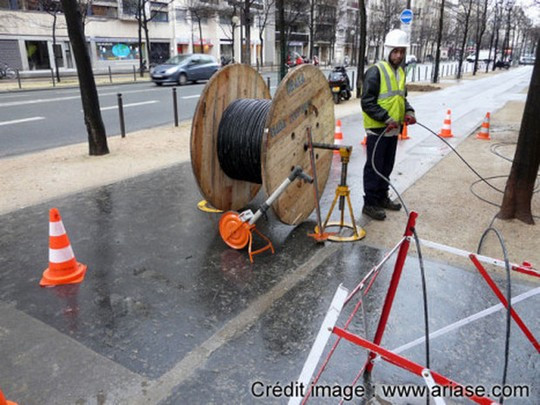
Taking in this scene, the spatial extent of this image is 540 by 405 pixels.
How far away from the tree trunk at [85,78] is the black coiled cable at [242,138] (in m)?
4.52

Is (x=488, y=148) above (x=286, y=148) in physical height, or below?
below

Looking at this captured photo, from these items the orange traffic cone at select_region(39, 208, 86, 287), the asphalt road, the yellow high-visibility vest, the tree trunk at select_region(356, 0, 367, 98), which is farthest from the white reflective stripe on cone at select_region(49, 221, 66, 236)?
the tree trunk at select_region(356, 0, 367, 98)

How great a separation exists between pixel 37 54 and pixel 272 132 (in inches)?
1658

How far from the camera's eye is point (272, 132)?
432cm

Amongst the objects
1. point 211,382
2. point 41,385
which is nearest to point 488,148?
point 211,382

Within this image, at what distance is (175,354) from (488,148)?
916 centimetres

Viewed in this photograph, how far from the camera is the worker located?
204 inches

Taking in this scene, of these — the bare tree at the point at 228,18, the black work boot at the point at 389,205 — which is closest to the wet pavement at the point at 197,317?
the black work boot at the point at 389,205

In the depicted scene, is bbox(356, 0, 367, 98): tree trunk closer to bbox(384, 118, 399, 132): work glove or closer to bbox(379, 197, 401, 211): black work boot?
bbox(379, 197, 401, 211): black work boot

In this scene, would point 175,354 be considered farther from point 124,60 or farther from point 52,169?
point 124,60

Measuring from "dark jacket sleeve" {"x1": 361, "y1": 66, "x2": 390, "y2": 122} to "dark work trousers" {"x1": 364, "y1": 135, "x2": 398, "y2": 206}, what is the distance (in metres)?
0.33

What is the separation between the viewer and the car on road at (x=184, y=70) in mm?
25172

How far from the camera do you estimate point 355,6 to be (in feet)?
269

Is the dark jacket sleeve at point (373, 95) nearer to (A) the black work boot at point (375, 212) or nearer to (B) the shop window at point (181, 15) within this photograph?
(A) the black work boot at point (375, 212)
